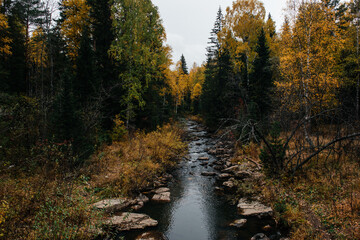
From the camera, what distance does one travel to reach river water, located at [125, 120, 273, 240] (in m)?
5.88

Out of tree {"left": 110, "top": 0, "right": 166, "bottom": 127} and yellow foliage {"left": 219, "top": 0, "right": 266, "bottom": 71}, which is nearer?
tree {"left": 110, "top": 0, "right": 166, "bottom": 127}

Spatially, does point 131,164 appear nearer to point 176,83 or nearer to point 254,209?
point 254,209

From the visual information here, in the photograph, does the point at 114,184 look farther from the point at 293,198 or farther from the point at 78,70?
the point at 78,70

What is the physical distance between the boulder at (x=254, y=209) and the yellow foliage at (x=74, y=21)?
57.8 ft

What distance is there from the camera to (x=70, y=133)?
8250mm

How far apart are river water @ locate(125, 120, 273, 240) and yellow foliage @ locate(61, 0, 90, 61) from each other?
15.3 meters

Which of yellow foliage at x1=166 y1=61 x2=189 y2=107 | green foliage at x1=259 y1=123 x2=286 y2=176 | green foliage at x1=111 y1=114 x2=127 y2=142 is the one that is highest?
yellow foliage at x1=166 y1=61 x2=189 y2=107

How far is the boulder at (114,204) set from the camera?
6486 mm

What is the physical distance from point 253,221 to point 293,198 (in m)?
1.67

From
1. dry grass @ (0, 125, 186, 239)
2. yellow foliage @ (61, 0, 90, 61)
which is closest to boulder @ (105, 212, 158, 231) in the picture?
dry grass @ (0, 125, 186, 239)

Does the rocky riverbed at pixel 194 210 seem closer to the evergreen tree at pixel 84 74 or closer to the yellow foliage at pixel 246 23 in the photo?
the evergreen tree at pixel 84 74

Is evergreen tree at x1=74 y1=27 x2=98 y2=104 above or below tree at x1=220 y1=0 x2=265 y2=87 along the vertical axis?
below

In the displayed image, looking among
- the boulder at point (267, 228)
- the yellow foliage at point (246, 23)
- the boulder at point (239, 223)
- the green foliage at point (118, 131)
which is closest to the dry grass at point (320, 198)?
the boulder at point (267, 228)

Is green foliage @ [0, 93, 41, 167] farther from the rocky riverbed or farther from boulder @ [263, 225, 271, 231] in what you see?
boulder @ [263, 225, 271, 231]
